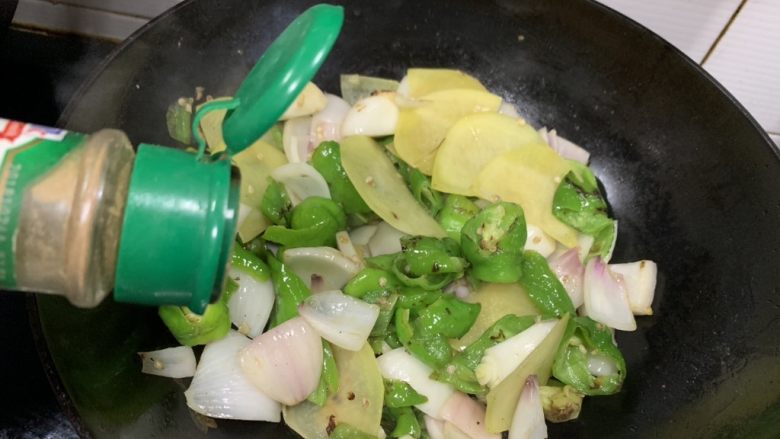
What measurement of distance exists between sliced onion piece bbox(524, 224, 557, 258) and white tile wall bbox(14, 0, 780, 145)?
0.41 metres

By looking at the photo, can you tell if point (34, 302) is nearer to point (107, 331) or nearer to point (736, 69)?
point (107, 331)

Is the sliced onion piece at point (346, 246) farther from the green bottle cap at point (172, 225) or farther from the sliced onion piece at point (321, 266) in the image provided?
the green bottle cap at point (172, 225)

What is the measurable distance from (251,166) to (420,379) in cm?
39

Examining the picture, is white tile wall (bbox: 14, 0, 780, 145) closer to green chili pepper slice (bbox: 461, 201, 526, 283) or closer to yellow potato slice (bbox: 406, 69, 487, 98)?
yellow potato slice (bbox: 406, 69, 487, 98)

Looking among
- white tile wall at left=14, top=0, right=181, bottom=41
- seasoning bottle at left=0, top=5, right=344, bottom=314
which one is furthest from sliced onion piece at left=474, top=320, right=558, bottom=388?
white tile wall at left=14, top=0, right=181, bottom=41

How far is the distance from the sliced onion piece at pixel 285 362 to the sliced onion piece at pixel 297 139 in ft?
0.96

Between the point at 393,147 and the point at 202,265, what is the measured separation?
592 millimetres

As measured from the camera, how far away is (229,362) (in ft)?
2.99

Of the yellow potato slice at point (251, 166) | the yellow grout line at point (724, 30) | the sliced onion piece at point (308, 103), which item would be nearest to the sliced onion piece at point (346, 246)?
the yellow potato slice at point (251, 166)

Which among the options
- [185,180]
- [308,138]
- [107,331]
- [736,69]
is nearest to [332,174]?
[308,138]

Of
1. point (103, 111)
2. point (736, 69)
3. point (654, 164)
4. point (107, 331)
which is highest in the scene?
point (736, 69)

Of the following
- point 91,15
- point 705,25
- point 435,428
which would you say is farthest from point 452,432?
point 91,15

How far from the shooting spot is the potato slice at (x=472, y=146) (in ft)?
3.50

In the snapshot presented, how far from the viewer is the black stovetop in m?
0.93
